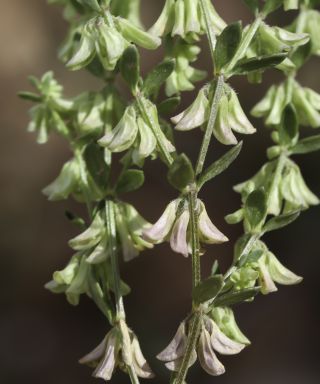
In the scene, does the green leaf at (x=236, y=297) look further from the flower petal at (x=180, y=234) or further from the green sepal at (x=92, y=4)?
the green sepal at (x=92, y=4)

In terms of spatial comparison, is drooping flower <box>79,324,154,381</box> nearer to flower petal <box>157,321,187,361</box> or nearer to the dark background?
flower petal <box>157,321,187,361</box>

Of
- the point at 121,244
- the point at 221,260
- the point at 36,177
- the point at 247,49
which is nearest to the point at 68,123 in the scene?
the point at 121,244

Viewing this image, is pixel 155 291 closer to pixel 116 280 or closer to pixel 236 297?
pixel 116 280

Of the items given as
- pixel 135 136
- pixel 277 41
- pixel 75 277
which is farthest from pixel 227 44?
pixel 75 277

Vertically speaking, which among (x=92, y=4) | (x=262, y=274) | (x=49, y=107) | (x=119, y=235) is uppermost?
(x=92, y=4)

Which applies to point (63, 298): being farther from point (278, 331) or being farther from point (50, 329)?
point (278, 331)

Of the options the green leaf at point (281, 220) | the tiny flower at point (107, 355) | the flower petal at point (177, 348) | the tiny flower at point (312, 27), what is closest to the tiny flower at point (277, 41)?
the tiny flower at point (312, 27)
